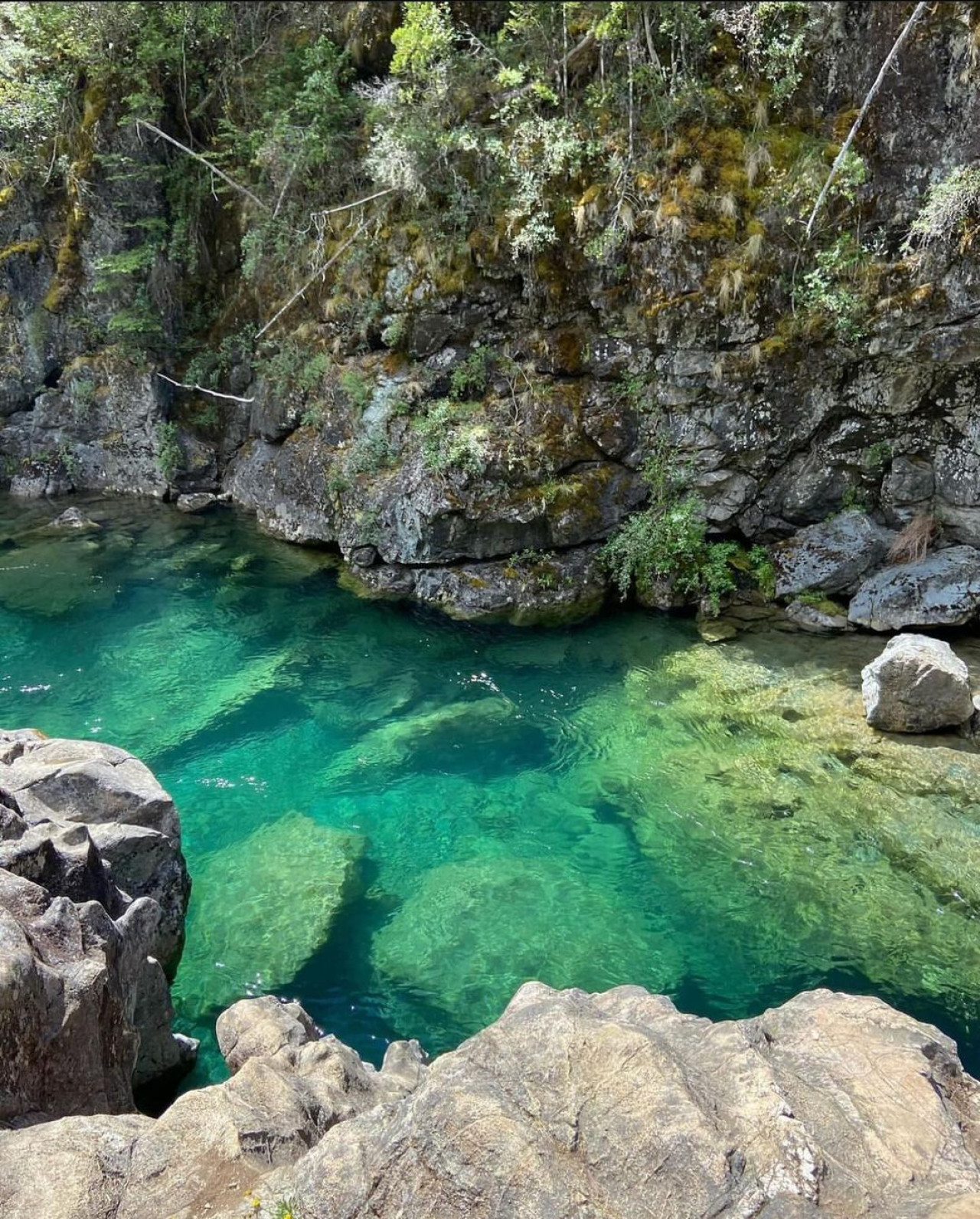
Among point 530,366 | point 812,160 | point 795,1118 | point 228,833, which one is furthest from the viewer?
point 530,366

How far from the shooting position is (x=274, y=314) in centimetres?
1758

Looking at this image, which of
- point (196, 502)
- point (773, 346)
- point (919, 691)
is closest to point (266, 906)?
point (919, 691)

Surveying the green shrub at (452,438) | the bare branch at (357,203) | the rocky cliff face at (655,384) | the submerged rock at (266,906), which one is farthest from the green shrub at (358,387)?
the submerged rock at (266,906)

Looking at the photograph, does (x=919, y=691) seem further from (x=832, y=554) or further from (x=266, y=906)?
(x=266, y=906)

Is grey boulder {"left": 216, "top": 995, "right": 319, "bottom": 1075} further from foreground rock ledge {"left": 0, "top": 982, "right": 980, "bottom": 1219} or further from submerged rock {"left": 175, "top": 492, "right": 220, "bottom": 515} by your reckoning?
submerged rock {"left": 175, "top": 492, "right": 220, "bottom": 515}

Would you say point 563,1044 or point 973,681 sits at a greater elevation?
point 563,1044

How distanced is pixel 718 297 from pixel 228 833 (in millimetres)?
10647

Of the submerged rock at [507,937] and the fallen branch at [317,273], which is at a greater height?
the fallen branch at [317,273]

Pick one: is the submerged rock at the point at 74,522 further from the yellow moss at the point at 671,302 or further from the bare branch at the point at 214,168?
the yellow moss at the point at 671,302

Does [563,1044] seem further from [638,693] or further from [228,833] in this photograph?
[638,693]

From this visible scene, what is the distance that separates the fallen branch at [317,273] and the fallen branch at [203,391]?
1.54 m

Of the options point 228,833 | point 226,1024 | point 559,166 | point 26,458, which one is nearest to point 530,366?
point 559,166

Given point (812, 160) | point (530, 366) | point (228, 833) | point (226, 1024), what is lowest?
point (228, 833)

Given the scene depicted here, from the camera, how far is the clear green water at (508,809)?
21.8 feet
